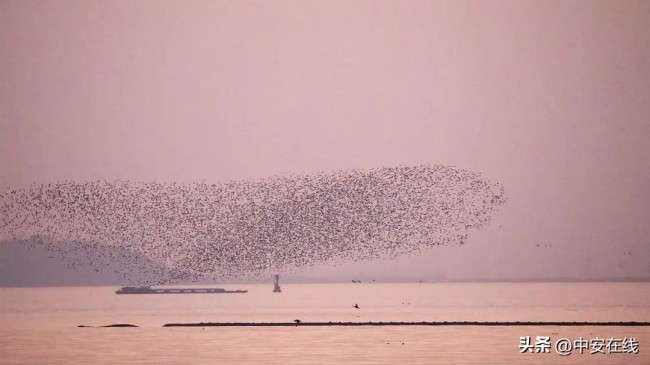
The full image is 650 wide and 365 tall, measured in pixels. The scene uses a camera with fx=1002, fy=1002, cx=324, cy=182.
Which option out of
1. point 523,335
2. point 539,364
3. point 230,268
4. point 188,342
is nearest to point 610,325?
point 523,335

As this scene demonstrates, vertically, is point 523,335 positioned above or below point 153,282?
below

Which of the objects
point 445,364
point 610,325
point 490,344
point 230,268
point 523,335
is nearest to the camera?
point 445,364

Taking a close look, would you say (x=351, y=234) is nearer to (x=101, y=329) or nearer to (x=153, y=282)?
(x=153, y=282)

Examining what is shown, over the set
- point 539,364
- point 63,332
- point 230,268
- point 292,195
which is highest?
point 292,195

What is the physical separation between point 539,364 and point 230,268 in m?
47.7

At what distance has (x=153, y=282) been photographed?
2908 inches

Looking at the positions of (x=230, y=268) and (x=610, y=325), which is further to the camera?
(x=230, y=268)

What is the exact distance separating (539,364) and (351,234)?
1932 inches

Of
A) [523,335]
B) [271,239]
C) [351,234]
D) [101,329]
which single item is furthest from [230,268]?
[523,335]

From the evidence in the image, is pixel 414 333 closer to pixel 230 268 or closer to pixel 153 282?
pixel 230 268

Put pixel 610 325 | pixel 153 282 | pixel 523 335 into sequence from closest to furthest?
1. pixel 523 335
2. pixel 610 325
3. pixel 153 282

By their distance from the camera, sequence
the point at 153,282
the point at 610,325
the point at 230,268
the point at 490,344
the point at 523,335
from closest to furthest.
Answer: the point at 490,344
the point at 523,335
the point at 610,325
the point at 230,268
the point at 153,282

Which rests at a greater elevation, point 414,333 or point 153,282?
point 153,282

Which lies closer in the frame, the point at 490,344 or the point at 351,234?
the point at 490,344
